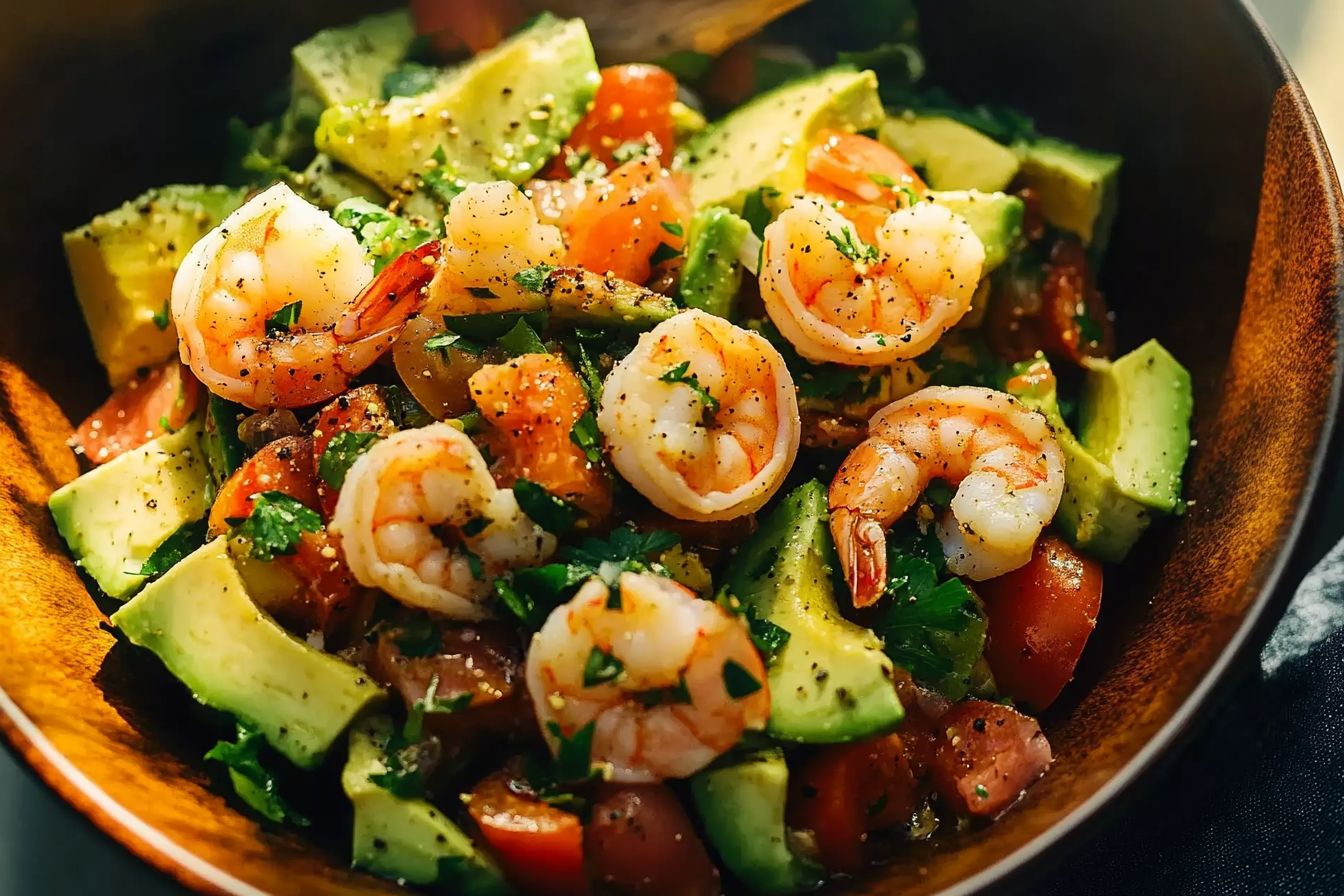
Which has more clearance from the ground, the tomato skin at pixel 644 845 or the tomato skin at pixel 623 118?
the tomato skin at pixel 623 118

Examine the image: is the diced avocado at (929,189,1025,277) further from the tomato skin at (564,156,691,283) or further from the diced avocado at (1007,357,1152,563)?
the tomato skin at (564,156,691,283)

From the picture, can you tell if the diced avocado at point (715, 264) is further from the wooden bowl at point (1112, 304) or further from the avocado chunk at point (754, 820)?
the wooden bowl at point (1112, 304)

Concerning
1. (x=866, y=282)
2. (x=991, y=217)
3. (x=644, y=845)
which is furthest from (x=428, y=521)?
(x=991, y=217)

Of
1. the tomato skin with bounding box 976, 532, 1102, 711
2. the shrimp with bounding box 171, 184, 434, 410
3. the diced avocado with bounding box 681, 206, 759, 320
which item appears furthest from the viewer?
the diced avocado with bounding box 681, 206, 759, 320

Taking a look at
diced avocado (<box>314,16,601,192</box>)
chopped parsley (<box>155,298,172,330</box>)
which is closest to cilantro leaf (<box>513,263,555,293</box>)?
diced avocado (<box>314,16,601,192</box>)

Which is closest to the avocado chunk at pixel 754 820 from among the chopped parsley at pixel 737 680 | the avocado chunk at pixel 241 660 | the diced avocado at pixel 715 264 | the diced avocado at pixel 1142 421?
the chopped parsley at pixel 737 680

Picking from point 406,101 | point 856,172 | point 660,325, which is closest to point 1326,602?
point 856,172

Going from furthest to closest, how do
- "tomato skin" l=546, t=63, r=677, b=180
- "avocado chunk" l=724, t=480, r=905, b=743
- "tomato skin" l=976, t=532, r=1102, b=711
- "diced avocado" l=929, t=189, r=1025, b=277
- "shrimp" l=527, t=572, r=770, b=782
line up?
"tomato skin" l=546, t=63, r=677, b=180 → "diced avocado" l=929, t=189, r=1025, b=277 → "tomato skin" l=976, t=532, r=1102, b=711 → "avocado chunk" l=724, t=480, r=905, b=743 → "shrimp" l=527, t=572, r=770, b=782
